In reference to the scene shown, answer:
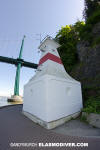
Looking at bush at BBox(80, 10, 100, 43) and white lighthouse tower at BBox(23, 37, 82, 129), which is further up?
bush at BBox(80, 10, 100, 43)

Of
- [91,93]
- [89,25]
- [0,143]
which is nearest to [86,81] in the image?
[91,93]

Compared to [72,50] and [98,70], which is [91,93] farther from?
[72,50]

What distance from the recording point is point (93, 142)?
105 inches

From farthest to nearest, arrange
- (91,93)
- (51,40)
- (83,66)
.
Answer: (83,66), (51,40), (91,93)

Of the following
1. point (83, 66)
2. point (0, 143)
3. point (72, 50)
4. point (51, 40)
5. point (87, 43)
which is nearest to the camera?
point (0, 143)

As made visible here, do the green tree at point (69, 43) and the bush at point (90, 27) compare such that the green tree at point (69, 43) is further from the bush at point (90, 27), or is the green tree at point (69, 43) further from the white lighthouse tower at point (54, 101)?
the white lighthouse tower at point (54, 101)

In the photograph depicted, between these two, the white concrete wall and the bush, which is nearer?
the white concrete wall

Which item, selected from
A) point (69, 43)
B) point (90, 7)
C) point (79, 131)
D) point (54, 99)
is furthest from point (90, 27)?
point (79, 131)

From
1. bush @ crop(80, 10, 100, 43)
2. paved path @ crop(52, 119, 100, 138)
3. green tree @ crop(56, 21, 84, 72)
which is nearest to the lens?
paved path @ crop(52, 119, 100, 138)

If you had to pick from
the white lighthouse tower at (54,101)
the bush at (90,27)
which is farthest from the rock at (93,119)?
the bush at (90,27)

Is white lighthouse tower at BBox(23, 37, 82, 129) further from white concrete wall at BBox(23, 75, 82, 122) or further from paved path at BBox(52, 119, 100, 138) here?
paved path at BBox(52, 119, 100, 138)

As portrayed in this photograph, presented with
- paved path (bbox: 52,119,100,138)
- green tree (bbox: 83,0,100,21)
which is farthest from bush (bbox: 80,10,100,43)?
paved path (bbox: 52,119,100,138)

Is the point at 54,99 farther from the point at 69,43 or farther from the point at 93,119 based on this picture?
the point at 69,43

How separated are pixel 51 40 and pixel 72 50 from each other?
20.8 feet
